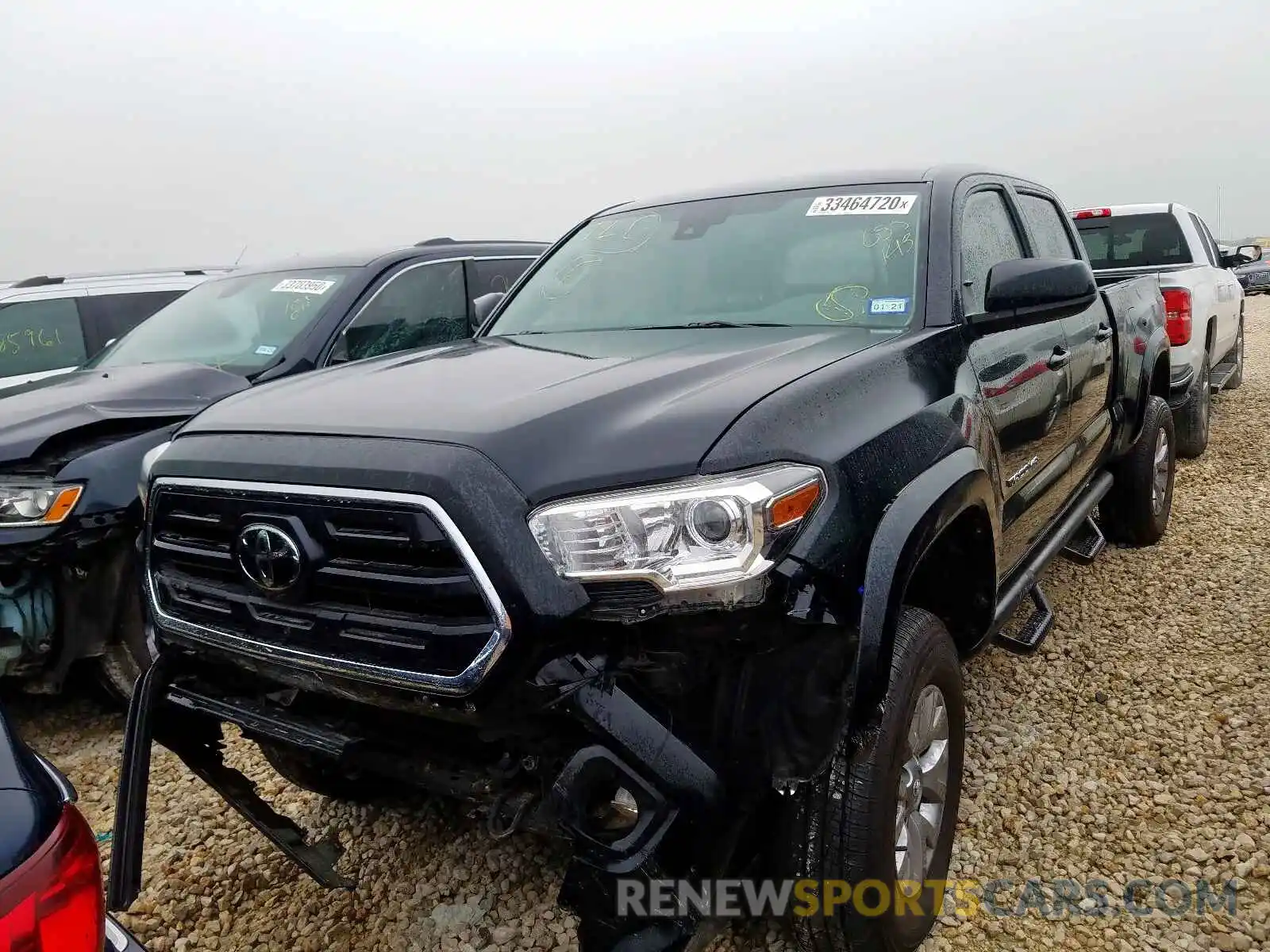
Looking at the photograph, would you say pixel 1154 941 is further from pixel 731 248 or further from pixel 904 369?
pixel 731 248

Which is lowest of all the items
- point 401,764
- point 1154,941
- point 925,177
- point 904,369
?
point 1154,941

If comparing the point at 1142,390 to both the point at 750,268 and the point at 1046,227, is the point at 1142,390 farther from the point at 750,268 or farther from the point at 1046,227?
the point at 750,268

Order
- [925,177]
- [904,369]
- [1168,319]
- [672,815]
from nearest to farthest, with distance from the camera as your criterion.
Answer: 1. [672,815]
2. [904,369]
3. [925,177]
4. [1168,319]

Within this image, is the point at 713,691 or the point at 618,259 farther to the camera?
the point at 618,259

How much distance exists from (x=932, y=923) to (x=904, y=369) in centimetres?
136

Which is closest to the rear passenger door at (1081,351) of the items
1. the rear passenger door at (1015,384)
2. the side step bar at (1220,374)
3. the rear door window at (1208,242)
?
the rear passenger door at (1015,384)

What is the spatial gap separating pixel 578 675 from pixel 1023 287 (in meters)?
1.77

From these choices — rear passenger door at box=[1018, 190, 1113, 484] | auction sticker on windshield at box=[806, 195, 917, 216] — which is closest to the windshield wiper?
auction sticker on windshield at box=[806, 195, 917, 216]

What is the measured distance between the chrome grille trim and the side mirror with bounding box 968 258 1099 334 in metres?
1.68

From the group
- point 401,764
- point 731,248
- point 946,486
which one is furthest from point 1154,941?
point 731,248

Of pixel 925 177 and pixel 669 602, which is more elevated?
pixel 925 177

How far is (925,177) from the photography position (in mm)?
3043

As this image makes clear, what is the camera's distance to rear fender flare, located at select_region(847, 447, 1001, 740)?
5.84 ft

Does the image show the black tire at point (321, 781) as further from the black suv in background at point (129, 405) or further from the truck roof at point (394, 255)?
the truck roof at point (394, 255)
